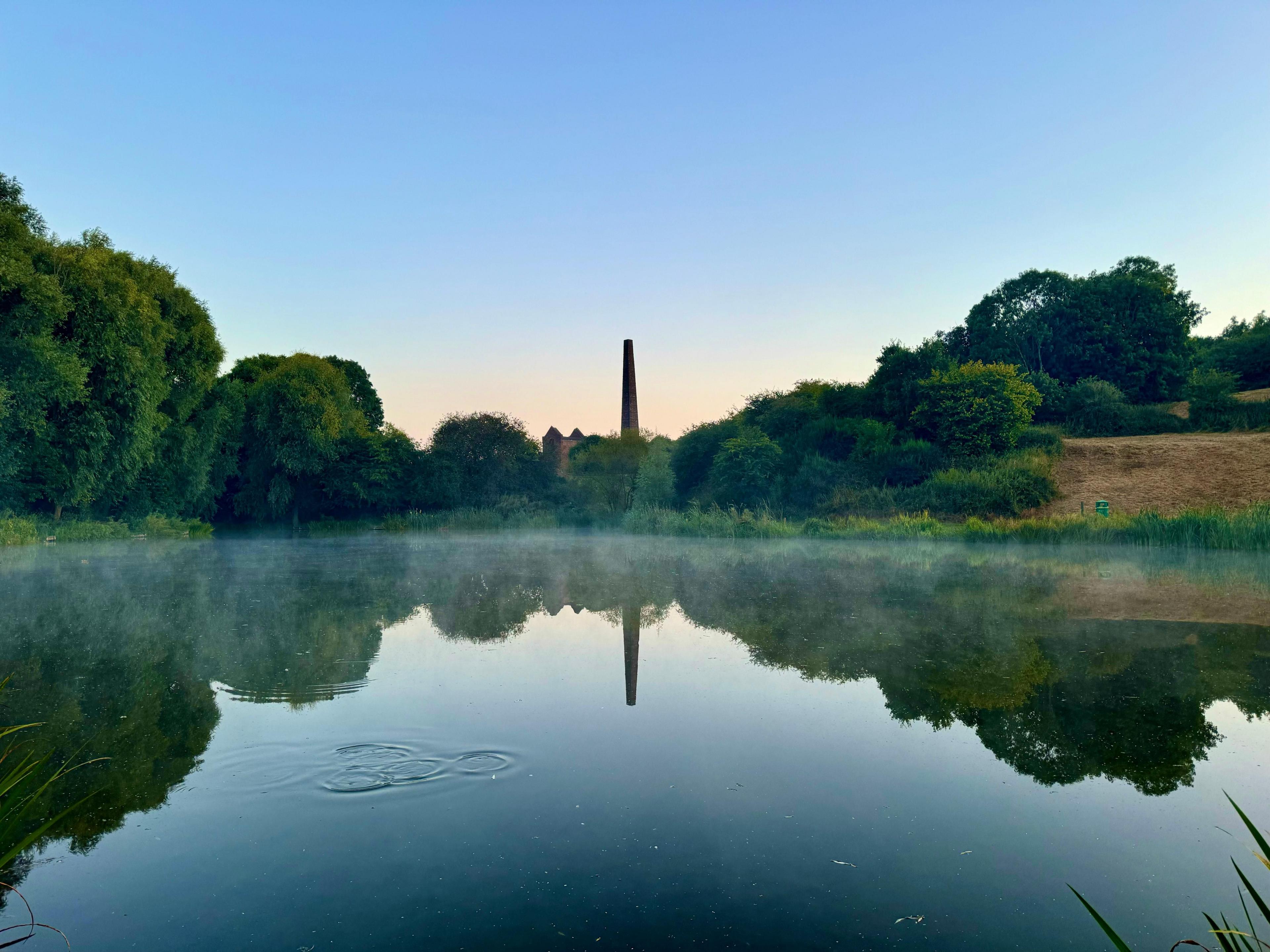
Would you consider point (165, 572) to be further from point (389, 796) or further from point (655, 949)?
point (655, 949)

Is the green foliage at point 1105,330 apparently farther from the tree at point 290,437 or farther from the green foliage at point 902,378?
the tree at point 290,437

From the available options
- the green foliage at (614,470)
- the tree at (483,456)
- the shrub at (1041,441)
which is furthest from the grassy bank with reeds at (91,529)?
the shrub at (1041,441)

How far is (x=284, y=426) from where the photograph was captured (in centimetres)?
3319

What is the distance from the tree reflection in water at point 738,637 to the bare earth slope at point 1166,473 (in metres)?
7.22

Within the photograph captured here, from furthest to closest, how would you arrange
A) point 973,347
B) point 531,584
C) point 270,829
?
point 973,347 → point 531,584 → point 270,829

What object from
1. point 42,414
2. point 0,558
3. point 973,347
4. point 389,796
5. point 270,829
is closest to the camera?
point 270,829

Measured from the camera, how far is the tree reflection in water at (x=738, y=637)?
4.77m

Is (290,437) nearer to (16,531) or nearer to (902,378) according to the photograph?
(16,531)

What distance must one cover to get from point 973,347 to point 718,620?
32271 millimetres

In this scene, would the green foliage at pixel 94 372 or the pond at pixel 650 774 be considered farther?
the green foliage at pixel 94 372

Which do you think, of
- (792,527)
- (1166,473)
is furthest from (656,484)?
(1166,473)

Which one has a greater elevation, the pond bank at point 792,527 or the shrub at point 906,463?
the shrub at point 906,463

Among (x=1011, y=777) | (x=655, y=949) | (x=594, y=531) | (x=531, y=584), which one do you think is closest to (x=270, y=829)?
(x=655, y=949)

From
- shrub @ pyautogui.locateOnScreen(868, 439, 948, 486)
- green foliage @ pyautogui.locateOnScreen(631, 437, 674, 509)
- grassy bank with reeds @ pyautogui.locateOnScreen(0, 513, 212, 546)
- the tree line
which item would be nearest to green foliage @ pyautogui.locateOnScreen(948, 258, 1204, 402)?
the tree line
